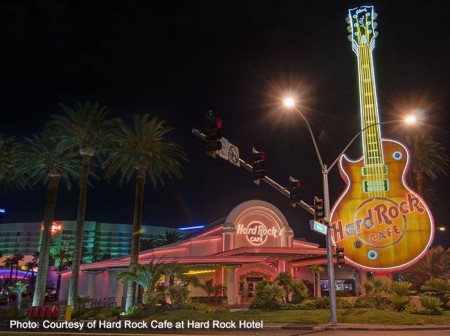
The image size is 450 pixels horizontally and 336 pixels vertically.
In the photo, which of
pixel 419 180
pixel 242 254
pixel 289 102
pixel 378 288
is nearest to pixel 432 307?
pixel 378 288

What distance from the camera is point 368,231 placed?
3528 cm

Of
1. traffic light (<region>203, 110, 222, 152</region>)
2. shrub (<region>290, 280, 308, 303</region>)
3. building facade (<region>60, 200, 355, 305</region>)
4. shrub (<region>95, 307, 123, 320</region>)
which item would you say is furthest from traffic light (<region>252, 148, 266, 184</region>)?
building facade (<region>60, 200, 355, 305</region>)

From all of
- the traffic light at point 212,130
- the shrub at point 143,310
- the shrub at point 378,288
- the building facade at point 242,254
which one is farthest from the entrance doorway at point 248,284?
the traffic light at point 212,130

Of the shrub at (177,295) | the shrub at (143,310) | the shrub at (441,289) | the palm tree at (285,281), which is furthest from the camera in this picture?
the palm tree at (285,281)

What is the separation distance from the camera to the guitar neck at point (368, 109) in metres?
36.0

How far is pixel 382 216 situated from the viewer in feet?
115

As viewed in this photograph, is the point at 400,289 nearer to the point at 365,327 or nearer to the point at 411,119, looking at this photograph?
the point at 365,327

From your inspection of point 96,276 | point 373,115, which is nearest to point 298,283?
point 373,115

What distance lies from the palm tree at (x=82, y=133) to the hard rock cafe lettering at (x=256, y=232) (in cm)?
1581

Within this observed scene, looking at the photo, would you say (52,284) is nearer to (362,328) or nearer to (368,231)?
(368,231)

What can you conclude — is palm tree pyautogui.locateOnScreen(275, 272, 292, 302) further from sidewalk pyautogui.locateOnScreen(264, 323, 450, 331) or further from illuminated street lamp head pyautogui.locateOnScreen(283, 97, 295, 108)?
illuminated street lamp head pyautogui.locateOnScreen(283, 97, 295, 108)

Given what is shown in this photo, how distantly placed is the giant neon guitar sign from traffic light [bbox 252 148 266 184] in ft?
72.9

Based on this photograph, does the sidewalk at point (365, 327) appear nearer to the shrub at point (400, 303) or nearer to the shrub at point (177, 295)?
the shrub at point (400, 303)

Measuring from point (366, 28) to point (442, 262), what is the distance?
859 inches
